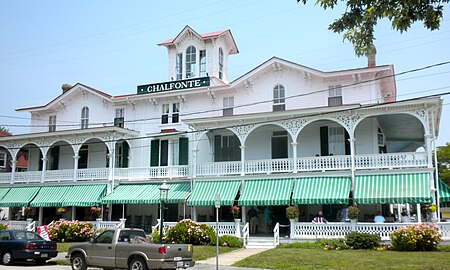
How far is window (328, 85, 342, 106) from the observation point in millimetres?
29656

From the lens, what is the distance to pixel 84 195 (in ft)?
109

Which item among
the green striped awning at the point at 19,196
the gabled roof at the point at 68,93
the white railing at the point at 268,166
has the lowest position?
the green striped awning at the point at 19,196

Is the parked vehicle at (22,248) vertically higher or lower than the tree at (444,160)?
lower

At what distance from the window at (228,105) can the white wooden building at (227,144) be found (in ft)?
0.25

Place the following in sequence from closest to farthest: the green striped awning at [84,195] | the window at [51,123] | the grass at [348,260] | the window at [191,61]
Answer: the grass at [348,260]
the green striped awning at [84,195]
the window at [191,61]
the window at [51,123]

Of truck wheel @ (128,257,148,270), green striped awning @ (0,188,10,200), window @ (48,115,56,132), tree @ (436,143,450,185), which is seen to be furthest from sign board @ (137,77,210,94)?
tree @ (436,143,450,185)

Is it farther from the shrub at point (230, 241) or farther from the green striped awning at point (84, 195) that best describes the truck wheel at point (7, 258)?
the green striped awning at point (84, 195)

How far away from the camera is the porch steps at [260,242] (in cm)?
2569

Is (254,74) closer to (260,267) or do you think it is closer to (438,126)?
(438,126)

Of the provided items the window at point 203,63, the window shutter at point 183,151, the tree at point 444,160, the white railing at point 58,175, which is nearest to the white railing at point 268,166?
the window shutter at point 183,151

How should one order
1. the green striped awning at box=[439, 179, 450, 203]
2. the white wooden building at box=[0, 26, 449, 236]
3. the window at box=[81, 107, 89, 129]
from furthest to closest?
the window at box=[81, 107, 89, 129]
the white wooden building at box=[0, 26, 449, 236]
the green striped awning at box=[439, 179, 450, 203]

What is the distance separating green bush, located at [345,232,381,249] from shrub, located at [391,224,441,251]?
1.28 meters

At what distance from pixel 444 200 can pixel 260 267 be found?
10.7 meters

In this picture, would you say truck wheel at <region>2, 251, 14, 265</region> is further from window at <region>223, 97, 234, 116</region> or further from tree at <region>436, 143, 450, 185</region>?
tree at <region>436, 143, 450, 185</region>
